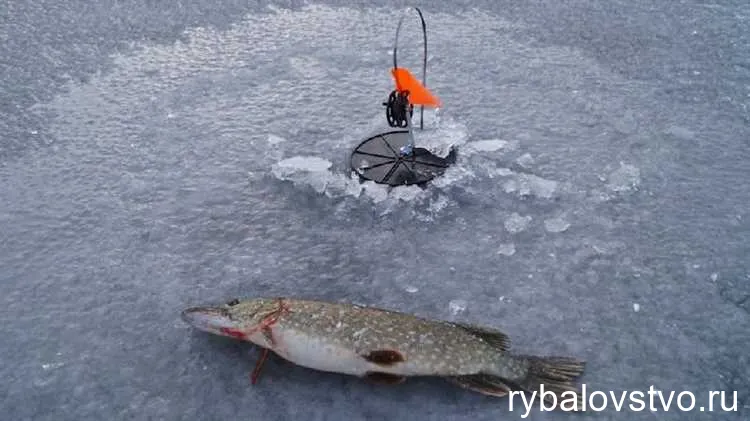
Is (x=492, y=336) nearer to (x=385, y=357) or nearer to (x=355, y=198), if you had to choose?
(x=385, y=357)

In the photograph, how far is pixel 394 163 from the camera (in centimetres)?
455

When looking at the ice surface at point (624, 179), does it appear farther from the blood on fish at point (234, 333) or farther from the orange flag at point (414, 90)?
the blood on fish at point (234, 333)

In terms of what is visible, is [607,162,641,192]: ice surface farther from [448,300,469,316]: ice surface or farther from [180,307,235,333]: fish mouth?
[180,307,235,333]: fish mouth

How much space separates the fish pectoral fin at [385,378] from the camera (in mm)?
3092

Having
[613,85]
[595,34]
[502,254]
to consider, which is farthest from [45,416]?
[595,34]

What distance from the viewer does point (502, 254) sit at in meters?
3.84

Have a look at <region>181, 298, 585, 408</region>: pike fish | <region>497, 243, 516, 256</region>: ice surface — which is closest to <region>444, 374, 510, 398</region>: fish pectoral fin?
<region>181, 298, 585, 408</region>: pike fish

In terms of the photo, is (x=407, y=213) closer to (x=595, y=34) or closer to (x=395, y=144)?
(x=395, y=144)

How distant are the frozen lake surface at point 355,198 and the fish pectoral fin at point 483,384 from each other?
65 mm

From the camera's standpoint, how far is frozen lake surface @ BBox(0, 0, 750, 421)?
10.6 feet

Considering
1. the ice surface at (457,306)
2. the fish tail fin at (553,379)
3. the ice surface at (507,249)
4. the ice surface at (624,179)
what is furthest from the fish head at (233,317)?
the ice surface at (624,179)

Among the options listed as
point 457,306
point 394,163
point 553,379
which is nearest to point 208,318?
point 457,306

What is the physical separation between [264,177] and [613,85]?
2.92m

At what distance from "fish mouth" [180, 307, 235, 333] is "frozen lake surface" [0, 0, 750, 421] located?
4.7 inches
